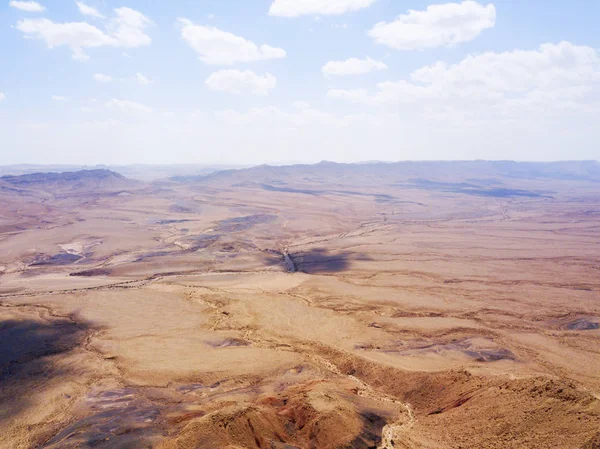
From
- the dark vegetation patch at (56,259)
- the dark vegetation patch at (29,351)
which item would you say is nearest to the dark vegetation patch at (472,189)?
the dark vegetation patch at (56,259)

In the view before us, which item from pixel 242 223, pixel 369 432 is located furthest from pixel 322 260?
pixel 369 432

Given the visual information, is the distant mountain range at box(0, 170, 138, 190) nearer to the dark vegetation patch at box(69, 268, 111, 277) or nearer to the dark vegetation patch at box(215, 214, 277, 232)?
the dark vegetation patch at box(215, 214, 277, 232)

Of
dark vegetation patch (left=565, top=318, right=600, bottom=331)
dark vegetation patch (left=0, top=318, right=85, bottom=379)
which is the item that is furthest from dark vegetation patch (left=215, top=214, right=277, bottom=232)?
dark vegetation patch (left=565, top=318, right=600, bottom=331)

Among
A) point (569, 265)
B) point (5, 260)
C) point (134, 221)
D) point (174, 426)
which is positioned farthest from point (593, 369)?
point (134, 221)

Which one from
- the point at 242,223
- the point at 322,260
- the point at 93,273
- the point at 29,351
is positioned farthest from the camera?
the point at 242,223

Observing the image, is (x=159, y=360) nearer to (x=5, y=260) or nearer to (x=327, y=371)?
(x=327, y=371)

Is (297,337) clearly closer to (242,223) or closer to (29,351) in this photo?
(29,351)

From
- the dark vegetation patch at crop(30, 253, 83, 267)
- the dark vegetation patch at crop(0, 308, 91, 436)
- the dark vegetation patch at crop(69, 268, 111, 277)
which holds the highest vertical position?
the dark vegetation patch at crop(0, 308, 91, 436)
